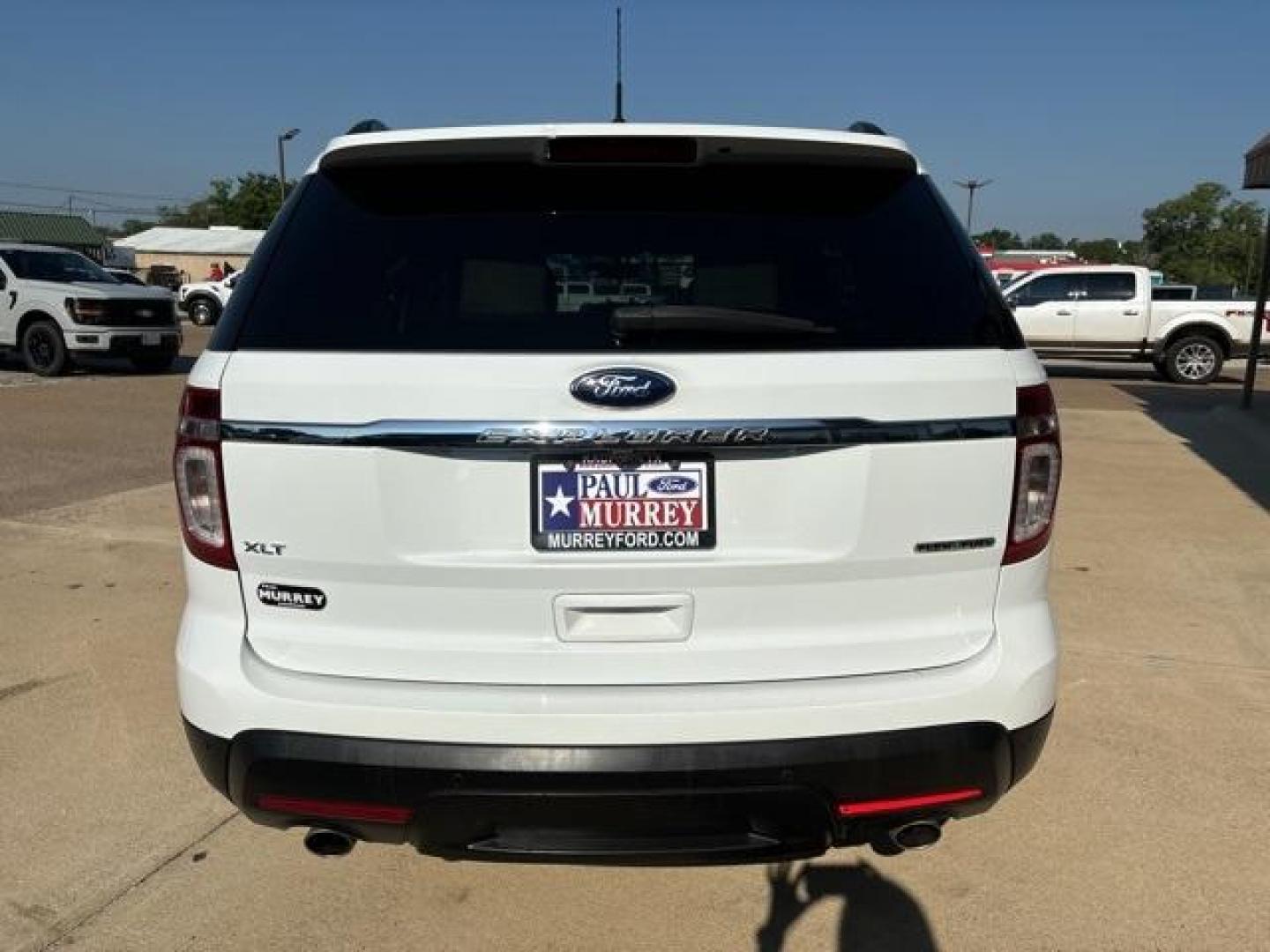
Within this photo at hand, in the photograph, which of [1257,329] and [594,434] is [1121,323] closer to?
[1257,329]

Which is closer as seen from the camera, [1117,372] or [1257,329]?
[1257,329]

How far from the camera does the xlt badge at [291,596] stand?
2074mm

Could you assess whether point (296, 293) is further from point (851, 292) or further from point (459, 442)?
point (851, 292)

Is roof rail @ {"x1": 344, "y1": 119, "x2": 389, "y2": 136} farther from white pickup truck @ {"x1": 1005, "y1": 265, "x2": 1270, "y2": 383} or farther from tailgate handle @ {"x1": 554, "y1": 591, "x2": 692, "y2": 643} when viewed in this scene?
white pickup truck @ {"x1": 1005, "y1": 265, "x2": 1270, "y2": 383}

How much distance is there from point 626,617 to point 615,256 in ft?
2.59

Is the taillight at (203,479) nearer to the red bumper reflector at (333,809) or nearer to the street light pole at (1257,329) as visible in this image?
the red bumper reflector at (333,809)

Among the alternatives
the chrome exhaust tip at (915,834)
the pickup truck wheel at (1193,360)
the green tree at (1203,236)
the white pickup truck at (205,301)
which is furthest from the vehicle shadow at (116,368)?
the green tree at (1203,236)

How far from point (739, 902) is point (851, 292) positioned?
1590 mm

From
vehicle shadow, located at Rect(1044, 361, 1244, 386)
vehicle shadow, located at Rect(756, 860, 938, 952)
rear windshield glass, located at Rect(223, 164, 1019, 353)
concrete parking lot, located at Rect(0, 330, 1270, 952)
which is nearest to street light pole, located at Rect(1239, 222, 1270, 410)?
vehicle shadow, located at Rect(1044, 361, 1244, 386)

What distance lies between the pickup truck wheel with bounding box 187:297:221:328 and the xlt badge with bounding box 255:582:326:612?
32.4 meters

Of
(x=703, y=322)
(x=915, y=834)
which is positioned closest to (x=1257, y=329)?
(x=915, y=834)

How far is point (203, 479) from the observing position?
212 cm

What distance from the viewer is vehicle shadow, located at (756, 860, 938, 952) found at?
250cm

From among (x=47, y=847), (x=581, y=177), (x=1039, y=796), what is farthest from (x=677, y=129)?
(x=47, y=847)
